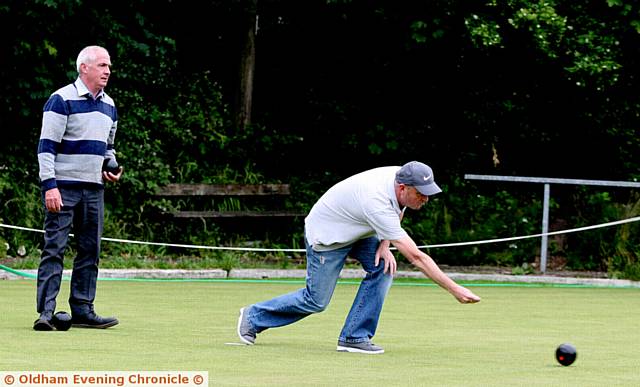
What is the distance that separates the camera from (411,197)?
784cm

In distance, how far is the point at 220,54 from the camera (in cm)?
2059

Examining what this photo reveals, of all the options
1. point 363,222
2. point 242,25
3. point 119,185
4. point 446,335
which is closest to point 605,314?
point 446,335

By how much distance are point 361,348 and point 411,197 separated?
972 millimetres

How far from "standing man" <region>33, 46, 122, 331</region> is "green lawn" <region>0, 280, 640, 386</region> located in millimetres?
297

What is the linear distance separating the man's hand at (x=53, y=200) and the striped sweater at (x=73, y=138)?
3cm

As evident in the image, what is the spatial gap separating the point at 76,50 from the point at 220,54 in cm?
299

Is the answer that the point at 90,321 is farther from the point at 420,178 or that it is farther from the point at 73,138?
the point at 420,178

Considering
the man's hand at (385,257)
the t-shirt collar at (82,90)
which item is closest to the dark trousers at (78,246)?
the t-shirt collar at (82,90)

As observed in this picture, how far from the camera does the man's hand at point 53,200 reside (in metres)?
9.01

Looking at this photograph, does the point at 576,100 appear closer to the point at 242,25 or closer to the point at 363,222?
the point at 242,25

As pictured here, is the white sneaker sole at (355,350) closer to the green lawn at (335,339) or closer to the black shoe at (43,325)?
the green lawn at (335,339)

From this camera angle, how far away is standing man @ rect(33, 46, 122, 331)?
9.06m

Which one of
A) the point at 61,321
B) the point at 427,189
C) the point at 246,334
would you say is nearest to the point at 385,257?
the point at 427,189

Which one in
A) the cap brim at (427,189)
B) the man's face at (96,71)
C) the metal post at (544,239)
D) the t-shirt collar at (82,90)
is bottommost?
the metal post at (544,239)
